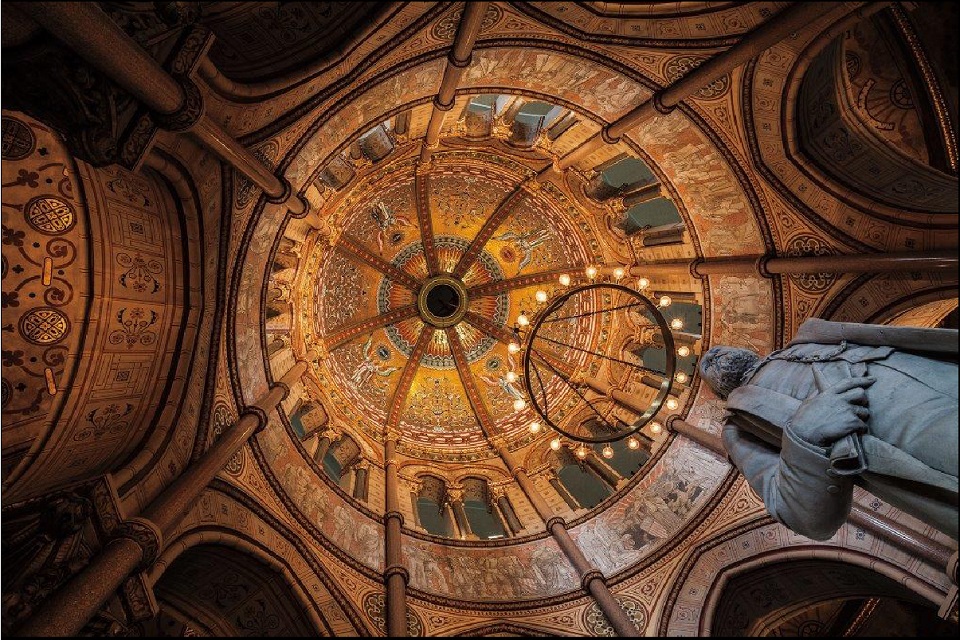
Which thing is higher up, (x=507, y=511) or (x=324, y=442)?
(x=324, y=442)

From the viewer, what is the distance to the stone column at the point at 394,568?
816 centimetres

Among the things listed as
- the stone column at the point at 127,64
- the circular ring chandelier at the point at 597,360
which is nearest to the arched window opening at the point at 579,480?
the circular ring chandelier at the point at 597,360

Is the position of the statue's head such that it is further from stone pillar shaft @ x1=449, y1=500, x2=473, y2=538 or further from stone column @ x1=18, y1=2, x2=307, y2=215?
stone pillar shaft @ x1=449, y1=500, x2=473, y2=538

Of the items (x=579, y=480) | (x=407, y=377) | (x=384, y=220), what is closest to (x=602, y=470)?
(x=579, y=480)

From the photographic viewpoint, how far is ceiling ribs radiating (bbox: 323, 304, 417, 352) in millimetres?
13469

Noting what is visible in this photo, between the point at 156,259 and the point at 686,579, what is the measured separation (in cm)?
986

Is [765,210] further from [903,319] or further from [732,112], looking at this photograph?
[903,319]

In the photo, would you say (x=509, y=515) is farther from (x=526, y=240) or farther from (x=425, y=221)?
(x=425, y=221)

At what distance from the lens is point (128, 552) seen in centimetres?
499

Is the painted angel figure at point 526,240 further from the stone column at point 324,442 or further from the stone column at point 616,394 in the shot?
the stone column at point 324,442

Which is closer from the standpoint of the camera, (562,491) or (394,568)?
(394,568)

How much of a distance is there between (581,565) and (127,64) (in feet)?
32.4

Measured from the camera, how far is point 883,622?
35.2 ft

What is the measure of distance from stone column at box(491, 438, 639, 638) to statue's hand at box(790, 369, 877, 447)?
21.5 feet
